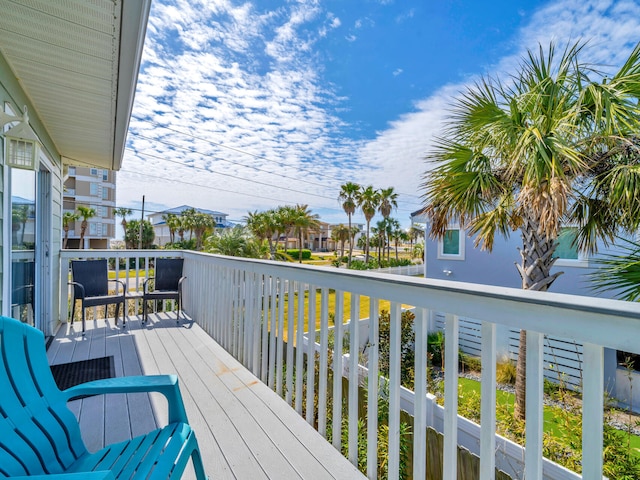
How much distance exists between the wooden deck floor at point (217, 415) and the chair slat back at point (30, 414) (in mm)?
637

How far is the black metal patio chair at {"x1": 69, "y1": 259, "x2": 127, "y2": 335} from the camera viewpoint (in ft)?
13.8

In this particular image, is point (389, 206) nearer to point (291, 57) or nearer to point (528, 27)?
point (291, 57)

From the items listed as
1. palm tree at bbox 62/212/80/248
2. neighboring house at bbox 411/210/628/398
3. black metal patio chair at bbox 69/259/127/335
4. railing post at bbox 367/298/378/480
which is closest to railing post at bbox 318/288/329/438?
railing post at bbox 367/298/378/480

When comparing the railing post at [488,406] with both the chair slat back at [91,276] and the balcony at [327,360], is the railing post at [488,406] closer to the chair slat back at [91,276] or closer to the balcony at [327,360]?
the balcony at [327,360]

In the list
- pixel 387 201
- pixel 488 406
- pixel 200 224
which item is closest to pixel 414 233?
pixel 387 201

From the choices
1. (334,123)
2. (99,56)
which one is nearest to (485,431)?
(99,56)

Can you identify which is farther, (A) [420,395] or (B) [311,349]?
(B) [311,349]

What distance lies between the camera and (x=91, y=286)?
4492 mm

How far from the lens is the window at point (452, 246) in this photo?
9070 millimetres

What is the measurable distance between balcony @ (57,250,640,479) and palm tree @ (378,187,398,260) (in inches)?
919

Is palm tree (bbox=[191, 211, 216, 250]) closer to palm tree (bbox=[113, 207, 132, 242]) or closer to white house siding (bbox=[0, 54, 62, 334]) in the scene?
palm tree (bbox=[113, 207, 132, 242])

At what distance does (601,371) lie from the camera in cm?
86

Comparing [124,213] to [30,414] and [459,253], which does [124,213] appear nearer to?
[459,253]

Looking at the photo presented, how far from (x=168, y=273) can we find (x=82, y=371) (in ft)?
6.71
